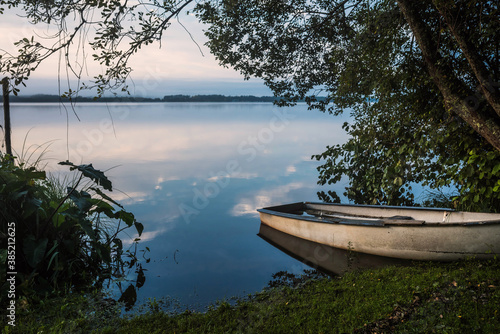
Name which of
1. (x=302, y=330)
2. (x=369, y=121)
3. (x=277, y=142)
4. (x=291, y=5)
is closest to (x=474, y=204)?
Answer: (x=369, y=121)

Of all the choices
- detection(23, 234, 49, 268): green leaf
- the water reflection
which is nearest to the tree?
the water reflection

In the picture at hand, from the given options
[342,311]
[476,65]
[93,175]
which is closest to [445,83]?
[476,65]

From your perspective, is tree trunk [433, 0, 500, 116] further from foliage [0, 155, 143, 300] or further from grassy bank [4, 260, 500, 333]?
foliage [0, 155, 143, 300]

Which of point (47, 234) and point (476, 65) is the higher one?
point (476, 65)

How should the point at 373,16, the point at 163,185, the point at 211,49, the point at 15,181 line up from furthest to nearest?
the point at 163,185
the point at 211,49
the point at 373,16
the point at 15,181

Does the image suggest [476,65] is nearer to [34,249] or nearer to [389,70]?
[389,70]

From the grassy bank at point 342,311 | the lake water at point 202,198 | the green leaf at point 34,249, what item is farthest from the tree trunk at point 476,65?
the green leaf at point 34,249

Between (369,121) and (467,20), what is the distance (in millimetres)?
3225

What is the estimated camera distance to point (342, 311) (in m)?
3.84

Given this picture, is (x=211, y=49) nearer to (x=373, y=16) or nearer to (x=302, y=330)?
(x=373, y=16)

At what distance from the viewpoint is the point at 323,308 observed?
3.98m

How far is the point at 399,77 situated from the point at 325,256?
3.66 m

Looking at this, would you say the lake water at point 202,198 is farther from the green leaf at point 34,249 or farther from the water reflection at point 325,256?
the green leaf at point 34,249

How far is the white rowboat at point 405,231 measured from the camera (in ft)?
17.0
